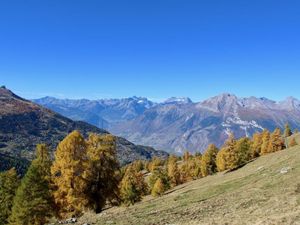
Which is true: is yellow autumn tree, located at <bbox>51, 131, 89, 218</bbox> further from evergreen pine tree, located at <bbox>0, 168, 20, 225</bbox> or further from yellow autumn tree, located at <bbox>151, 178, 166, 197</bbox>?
yellow autumn tree, located at <bbox>151, 178, 166, 197</bbox>

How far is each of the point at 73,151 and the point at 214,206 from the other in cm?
2060

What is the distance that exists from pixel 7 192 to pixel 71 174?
59.6 feet

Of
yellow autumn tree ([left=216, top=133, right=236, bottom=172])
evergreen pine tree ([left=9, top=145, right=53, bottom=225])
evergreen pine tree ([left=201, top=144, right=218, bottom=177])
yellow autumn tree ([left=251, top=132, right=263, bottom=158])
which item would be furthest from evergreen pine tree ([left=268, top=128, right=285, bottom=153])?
evergreen pine tree ([left=9, top=145, right=53, bottom=225])

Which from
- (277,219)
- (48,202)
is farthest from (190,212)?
(48,202)

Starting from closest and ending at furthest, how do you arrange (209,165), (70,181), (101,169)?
1. (70,181)
2. (101,169)
3. (209,165)

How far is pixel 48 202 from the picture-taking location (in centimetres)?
5216

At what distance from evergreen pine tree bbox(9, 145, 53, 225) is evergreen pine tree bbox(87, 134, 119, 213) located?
615 centimetres

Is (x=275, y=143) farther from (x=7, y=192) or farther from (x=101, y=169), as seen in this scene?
(x=7, y=192)

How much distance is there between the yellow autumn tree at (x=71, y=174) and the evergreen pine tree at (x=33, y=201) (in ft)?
6.32

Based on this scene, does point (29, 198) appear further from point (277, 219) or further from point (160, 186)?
point (160, 186)

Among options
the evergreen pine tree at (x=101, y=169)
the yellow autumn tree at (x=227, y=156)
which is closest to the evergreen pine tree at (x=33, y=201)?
the evergreen pine tree at (x=101, y=169)

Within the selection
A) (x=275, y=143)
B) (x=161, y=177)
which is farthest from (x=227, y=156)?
(x=275, y=143)

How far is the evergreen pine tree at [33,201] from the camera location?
167 ft

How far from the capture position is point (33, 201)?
5091 cm
